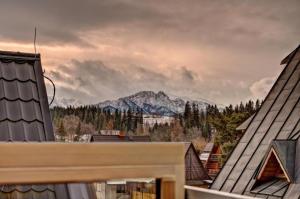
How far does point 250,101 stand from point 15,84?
18.1 feet

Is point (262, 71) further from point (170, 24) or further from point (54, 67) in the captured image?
point (54, 67)

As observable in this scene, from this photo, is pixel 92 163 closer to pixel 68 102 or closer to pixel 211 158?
pixel 68 102

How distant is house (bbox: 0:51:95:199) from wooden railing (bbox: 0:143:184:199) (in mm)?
1064

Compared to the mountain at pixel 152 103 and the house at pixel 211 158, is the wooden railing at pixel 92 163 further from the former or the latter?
the mountain at pixel 152 103

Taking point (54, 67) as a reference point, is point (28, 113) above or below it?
below

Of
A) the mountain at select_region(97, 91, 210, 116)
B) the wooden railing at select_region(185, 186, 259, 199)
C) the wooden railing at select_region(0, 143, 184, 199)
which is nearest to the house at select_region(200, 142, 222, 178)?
the mountain at select_region(97, 91, 210, 116)

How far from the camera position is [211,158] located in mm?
7070

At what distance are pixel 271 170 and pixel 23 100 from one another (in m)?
2.94

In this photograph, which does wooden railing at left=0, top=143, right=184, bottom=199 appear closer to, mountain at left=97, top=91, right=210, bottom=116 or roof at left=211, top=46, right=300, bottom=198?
roof at left=211, top=46, right=300, bottom=198

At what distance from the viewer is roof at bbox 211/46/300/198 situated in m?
4.26

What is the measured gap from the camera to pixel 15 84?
185 cm

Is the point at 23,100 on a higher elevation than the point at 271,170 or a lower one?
higher

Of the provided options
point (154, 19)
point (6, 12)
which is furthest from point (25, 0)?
point (154, 19)

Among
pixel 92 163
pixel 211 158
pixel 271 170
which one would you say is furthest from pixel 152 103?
pixel 92 163
